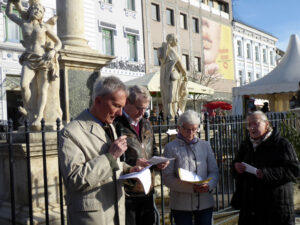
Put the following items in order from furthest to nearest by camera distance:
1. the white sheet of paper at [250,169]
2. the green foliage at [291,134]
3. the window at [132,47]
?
the window at [132,47] → the green foliage at [291,134] → the white sheet of paper at [250,169]

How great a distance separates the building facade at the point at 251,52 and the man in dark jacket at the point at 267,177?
102ft

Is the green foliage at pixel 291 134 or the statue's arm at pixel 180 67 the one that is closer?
the green foliage at pixel 291 134

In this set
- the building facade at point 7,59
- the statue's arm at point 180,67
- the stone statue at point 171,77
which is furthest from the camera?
the building facade at point 7,59

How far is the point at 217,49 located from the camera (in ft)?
103

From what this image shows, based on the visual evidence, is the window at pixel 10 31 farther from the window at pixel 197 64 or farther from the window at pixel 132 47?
the window at pixel 197 64

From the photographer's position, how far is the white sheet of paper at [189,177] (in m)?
3.16

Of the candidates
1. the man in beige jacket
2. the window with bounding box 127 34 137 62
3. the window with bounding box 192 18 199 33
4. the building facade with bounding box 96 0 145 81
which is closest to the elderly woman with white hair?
the man in beige jacket

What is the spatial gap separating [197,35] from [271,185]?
27257 millimetres

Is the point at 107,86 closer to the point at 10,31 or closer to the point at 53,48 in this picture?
the point at 53,48

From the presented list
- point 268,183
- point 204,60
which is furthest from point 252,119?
point 204,60

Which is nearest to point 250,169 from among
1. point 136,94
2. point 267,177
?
point 267,177

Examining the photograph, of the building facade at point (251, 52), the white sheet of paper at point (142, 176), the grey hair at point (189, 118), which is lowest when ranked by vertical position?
the white sheet of paper at point (142, 176)

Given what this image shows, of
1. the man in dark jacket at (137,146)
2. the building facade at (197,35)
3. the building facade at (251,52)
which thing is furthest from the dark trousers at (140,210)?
the building facade at (251,52)

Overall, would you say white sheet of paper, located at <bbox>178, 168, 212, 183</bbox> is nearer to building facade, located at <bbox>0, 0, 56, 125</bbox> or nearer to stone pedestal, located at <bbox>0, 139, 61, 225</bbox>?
stone pedestal, located at <bbox>0, 139, 61, 225</bbox>
